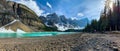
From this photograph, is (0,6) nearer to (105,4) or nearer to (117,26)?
(105,4)

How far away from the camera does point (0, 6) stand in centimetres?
18288

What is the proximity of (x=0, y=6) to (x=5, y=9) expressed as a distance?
7046mm

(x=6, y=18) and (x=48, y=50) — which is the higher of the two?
(x=6, y=18)

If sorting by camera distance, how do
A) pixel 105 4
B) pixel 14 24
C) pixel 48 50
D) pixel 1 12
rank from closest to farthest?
pixel 48 50, pixel 105 4, pixel 14 24, pixel 1 12

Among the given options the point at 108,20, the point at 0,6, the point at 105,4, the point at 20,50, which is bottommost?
the point at 20,50

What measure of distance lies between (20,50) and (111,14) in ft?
205

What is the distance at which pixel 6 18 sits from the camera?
18150 cm

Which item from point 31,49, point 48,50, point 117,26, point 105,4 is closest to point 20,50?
point 31,49

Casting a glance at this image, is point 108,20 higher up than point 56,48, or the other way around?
point 108,20

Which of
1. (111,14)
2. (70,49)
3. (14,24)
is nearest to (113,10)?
(111,14)

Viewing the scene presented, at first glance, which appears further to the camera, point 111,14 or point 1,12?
point 1,12

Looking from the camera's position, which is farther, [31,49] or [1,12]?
[1,12]

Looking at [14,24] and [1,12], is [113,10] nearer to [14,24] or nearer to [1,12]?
[14,24]

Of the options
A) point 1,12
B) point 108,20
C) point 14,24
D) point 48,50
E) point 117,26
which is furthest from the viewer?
point 1,12
